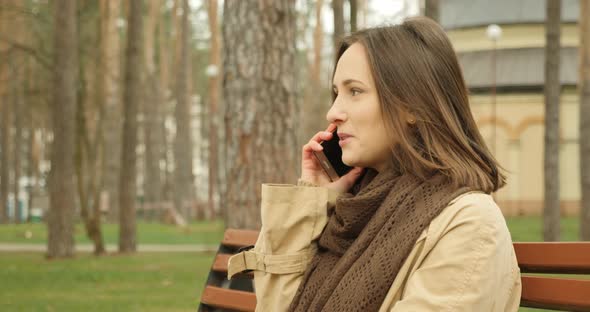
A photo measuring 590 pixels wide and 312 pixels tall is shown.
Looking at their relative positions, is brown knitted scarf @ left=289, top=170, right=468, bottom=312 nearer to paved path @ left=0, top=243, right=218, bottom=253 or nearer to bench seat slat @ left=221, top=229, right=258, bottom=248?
bench seat slat @ left=221, top=229, right=258, bottom=248

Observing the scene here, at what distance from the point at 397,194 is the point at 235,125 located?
4.70 metres

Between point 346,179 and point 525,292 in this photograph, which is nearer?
point 525,292

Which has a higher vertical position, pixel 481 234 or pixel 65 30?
pixel 65 30

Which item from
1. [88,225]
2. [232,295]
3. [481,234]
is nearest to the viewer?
[481,234]

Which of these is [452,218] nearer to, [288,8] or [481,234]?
[481,234]

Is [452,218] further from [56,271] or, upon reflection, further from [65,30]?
[65,30]

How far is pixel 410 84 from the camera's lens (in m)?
2.87

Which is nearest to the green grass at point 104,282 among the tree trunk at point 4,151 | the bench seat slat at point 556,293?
the bench seat slat at point 556,293

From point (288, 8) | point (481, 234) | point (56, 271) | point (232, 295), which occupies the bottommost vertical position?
point (56, 271)

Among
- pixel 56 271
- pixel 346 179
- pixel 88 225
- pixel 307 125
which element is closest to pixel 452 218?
pixel 346 179

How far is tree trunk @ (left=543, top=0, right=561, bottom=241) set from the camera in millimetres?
16594

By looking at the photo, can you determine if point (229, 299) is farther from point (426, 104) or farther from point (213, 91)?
point (213, 91)

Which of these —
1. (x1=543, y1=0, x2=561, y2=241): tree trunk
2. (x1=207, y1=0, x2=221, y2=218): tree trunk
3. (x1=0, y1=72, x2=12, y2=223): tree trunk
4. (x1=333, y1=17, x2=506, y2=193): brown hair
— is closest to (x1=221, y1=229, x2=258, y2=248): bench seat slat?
(x1=333, y1=17, x2=506, y2=193): brown hair

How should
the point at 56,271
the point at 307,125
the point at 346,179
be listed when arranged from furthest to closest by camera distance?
the point at 307,125 < the point at 56,271 < the point at 346,179
